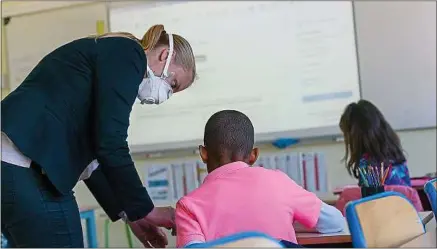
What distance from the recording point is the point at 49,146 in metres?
1.50

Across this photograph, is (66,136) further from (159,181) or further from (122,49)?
(159,181)

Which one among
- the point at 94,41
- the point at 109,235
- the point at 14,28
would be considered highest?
the point at 14,28

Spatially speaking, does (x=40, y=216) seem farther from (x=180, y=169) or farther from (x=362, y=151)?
(x=180, y=169)

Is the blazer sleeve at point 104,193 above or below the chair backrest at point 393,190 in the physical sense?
above

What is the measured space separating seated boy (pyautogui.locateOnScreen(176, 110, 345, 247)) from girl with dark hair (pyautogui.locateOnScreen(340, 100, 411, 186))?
123cm

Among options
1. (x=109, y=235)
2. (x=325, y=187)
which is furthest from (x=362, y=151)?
(x=109, y=235)

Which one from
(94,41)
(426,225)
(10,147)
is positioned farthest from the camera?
(426,225)

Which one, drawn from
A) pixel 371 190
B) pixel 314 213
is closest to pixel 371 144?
pixel 371 190

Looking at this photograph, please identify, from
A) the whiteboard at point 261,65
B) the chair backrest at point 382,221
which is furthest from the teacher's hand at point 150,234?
the whiteboard at point 261,65

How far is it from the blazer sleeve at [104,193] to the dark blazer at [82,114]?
247 millimetres

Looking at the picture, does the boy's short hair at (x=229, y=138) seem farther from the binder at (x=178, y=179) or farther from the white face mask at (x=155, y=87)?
the binder at (x=178, y=179)

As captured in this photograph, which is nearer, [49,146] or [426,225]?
[49,146]

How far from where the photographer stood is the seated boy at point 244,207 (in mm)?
1540

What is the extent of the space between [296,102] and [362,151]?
4.91 feet
